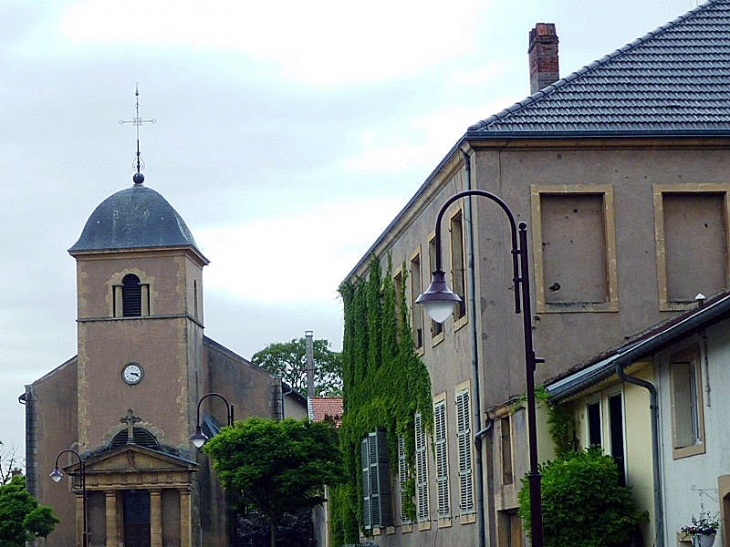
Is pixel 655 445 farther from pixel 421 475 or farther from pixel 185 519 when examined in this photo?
pixel 185 519

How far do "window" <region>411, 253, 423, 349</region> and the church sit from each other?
3580cm

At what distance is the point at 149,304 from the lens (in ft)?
241

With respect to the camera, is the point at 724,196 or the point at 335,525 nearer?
the point at 724,196

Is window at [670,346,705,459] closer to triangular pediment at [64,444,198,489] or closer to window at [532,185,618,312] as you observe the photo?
window at [532,185,618,312]

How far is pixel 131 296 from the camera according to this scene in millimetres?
73812

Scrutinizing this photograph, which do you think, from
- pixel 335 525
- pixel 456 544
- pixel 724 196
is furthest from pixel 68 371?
pixel 724 196

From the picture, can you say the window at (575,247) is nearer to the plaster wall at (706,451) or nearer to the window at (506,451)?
the window at (506,451)

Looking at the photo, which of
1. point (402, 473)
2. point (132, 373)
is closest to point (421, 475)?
point (402, 473)

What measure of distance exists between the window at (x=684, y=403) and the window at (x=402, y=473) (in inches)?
625

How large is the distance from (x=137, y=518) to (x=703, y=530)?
53574 mm

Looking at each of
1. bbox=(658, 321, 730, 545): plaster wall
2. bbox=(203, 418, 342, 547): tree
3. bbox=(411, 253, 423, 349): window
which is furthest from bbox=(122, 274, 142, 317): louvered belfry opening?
bbox=(658, 321, 730, 545): plaster wall

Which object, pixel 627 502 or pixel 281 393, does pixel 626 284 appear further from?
pixel 281 393

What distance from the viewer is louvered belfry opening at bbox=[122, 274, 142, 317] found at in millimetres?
73438

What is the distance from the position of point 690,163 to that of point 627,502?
8.42 m
